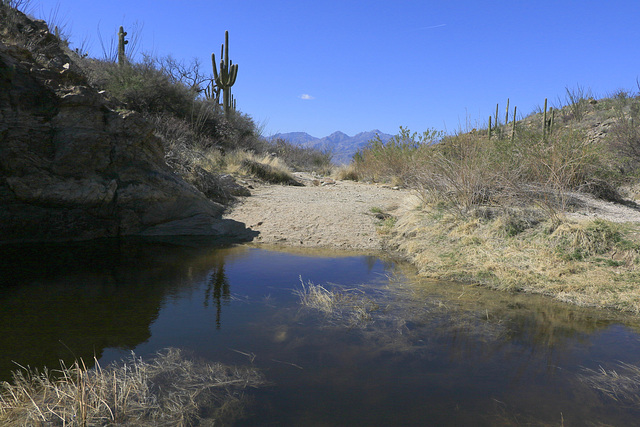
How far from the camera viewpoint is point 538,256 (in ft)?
18.2

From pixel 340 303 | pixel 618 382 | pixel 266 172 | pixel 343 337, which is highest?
pixel 266 172

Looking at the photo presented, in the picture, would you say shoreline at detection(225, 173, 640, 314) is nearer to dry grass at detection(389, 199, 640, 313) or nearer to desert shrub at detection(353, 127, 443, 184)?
dry grass at detection(389, 199, 640, 313)

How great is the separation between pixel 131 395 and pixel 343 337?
1755 mm

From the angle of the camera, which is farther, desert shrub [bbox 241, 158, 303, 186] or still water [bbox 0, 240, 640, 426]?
desert shrub [bbox 241, 158, 303, 186]

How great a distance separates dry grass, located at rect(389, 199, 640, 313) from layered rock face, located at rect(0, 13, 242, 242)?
4087 millimetres

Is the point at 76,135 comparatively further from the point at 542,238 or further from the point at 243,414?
the point at 542,238

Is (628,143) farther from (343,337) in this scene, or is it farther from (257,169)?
(343,337)

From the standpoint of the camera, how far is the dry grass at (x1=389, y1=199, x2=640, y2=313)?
4.89 m

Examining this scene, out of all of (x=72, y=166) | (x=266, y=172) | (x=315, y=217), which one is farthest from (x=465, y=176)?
(x=266, y=172)

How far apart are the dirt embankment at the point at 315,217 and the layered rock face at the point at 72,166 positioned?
88 centimetres

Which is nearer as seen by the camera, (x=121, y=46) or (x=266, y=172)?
(x=266, y=172)

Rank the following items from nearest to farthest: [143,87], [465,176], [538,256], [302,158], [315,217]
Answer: [538,256]
[465,176]
[315,217]
[143,87]
[302,158]

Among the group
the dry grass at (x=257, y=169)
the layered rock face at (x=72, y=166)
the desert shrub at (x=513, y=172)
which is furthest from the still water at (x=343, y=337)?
the dry grass at (x=257, y=169)

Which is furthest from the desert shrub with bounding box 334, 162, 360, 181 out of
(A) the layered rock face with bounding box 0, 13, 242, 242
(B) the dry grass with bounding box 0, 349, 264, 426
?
(B) the dry grass with bounding box 0, 349, 264, 426
